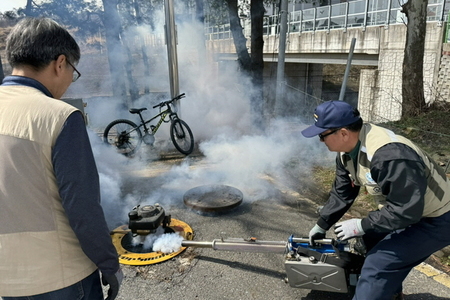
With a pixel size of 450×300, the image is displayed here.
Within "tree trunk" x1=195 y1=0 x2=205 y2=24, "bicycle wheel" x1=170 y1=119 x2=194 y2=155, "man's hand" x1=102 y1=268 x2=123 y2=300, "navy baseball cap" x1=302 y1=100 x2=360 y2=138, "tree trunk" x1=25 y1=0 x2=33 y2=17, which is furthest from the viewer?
"tree trunk" x1=195 y1=0 x2=205 y2=24

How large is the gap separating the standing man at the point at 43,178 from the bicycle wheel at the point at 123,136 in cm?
580

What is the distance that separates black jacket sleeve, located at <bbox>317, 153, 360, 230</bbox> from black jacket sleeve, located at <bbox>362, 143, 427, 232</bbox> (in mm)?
599

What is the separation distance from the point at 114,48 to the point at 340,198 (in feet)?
29.8

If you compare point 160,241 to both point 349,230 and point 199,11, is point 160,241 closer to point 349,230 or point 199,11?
point 349,230

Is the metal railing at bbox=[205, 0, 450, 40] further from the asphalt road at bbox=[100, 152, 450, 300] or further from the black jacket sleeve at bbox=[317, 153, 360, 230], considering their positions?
the black jacket sleeve at bbox=[317, 153, 360, 230]

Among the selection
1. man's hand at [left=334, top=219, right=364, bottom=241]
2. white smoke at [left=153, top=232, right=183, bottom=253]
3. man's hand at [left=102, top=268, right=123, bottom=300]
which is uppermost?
man's hand at [left=102, top=268, right=123, bottom=300]

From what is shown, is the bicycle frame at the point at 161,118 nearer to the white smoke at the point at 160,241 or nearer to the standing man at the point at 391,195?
the white smoke at the point at 160,241

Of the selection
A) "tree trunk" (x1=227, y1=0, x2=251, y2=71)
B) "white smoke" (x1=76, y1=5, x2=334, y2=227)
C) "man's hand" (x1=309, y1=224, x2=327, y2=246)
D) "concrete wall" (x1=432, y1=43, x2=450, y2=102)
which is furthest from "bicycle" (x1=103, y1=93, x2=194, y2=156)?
"concrete wall" (x1=432, y1=43, x2=450, y2=102)

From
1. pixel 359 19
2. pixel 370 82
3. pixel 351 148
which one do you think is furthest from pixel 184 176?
pixel 359 19

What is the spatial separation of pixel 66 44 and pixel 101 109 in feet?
31.2

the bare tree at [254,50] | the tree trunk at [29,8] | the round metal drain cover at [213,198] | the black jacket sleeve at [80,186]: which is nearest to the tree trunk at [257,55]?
the bare tree at [254,50]

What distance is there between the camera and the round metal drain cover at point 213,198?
412cm

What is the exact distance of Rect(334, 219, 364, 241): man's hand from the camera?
87.0 inches

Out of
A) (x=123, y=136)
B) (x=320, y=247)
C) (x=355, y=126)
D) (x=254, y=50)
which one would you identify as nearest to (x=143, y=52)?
(x=254, y=50)
